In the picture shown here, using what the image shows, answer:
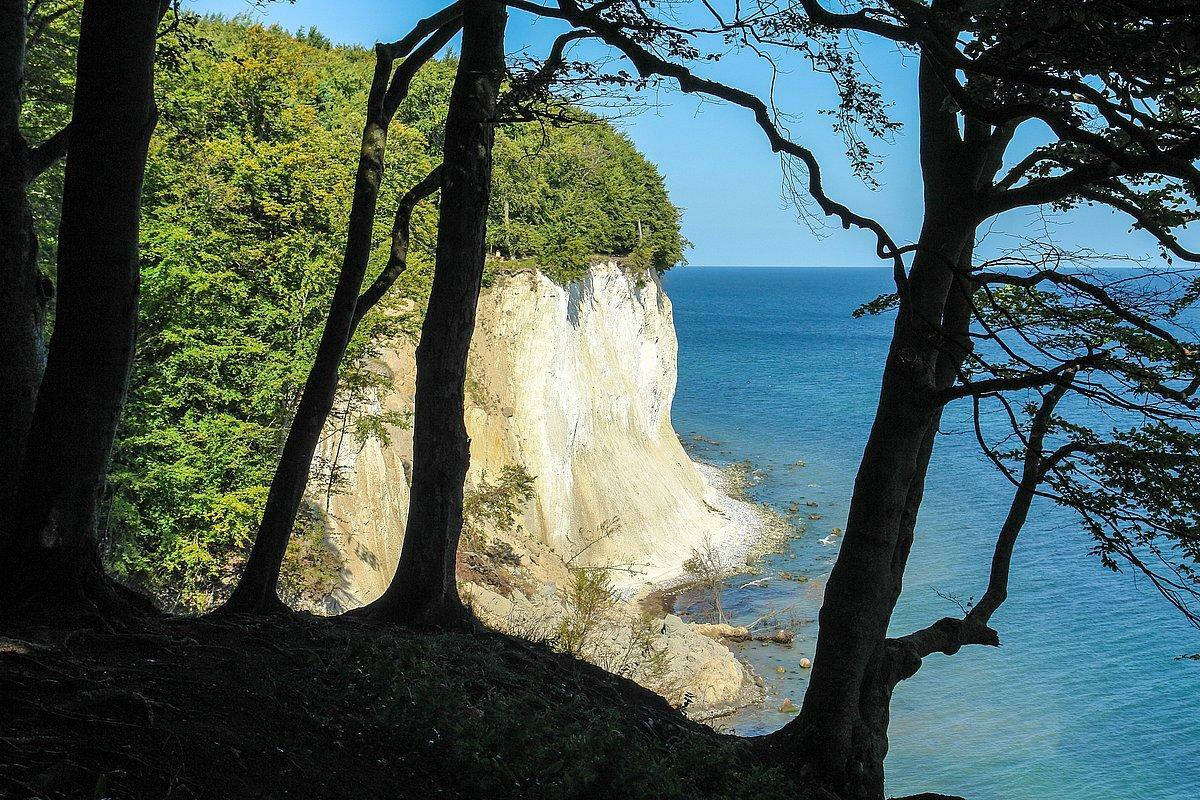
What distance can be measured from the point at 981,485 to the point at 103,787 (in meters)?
51.6

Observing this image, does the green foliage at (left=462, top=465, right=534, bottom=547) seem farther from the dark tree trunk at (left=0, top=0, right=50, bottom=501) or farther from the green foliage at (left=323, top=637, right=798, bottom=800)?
the dark tree trunk at (left=0, top=0, right=50, bottom=501)

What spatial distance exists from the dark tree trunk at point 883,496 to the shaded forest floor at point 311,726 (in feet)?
2.73

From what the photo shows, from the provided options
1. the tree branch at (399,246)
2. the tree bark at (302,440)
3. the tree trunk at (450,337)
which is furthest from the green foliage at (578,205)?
the tree bark at (302,440)

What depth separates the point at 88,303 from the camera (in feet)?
18.0

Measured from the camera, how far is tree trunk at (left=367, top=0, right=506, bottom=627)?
A: 27.9 feet

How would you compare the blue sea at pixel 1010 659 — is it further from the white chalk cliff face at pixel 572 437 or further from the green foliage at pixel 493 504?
the green foliage at pixel 493 504

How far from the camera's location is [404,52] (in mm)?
8953

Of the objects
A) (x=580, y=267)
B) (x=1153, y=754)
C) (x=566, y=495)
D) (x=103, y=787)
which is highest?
(x=580, y=267)

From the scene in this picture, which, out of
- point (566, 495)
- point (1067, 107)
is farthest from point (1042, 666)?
point (1067, 107)

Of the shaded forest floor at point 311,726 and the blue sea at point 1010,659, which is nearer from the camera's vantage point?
the shaded forest floor at point 311,726

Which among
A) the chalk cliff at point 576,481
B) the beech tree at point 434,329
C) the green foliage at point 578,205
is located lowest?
the chalk cliff at point 576,481

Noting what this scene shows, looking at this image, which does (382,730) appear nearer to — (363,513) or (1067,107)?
(1067,107)

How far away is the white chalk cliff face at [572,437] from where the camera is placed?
2305 centimetres

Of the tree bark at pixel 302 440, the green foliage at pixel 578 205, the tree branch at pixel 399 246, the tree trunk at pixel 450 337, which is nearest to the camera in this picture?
the tree bark at pixel 302 440
